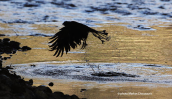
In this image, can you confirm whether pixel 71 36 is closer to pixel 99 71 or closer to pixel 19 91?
pixel 19 91

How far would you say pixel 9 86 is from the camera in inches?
355

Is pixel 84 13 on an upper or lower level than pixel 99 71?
upper

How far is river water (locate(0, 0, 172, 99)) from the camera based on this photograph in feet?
38.7

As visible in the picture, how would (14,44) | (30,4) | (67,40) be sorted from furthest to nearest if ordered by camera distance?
(30,4), (14,44), (67,40)

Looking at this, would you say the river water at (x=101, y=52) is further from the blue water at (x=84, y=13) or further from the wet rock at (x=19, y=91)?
the wet rock at (x=19, y=91)

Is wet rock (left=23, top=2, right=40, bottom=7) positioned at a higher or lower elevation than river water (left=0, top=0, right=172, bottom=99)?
higher

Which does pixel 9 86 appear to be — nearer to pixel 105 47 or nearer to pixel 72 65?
pixel 72 65

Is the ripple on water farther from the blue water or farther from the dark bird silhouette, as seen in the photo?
the blue water

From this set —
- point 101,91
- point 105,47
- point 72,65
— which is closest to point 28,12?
point 105,47

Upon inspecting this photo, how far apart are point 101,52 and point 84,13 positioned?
45.4ft

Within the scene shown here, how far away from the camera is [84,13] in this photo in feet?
98.9

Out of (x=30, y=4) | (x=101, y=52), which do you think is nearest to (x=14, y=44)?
(x=101, y=52)

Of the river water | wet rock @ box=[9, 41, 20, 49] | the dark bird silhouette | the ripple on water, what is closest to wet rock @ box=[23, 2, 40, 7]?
the river water

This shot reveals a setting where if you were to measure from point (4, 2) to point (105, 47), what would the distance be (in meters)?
22.4
